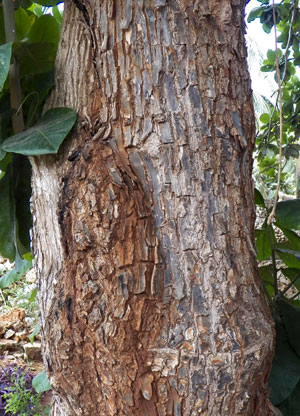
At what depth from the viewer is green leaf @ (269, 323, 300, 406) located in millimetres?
797

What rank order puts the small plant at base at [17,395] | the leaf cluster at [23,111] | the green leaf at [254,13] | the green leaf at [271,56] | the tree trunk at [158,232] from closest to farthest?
the tree trunk at [158,232]
the leaf cluster at [23,111]
the green leaf at [254,13]
the green leaf at [271,56]
the small plant at base at [17,395]

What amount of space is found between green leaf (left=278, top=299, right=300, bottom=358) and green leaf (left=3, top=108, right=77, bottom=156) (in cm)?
57

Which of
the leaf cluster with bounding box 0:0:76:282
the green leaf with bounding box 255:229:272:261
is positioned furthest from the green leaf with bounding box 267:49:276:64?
the leaf cluster with bounding box 0:0:76:282

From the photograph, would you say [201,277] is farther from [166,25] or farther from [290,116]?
[290,116]

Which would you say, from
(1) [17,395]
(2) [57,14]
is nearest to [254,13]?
(2) [57,14]

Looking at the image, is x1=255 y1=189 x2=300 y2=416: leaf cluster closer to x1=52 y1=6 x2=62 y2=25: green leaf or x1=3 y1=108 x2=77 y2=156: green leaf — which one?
x1=3 y1=108 x2=77 y2=156: green leaf

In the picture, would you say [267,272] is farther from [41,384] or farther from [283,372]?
[41,384]

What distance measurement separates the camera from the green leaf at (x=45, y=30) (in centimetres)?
80

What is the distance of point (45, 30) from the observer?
0.80 m

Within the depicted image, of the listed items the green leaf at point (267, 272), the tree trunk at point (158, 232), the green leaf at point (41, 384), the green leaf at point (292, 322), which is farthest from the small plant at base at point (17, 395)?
the tree trunk at point (158, 232)

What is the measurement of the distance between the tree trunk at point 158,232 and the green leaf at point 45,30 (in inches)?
8.0

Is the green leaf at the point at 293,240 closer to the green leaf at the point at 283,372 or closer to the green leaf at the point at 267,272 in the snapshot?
A: the green leaf at the point at 267,272

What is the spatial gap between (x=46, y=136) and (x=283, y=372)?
1.95ft

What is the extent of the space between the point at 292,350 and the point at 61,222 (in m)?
0.54
